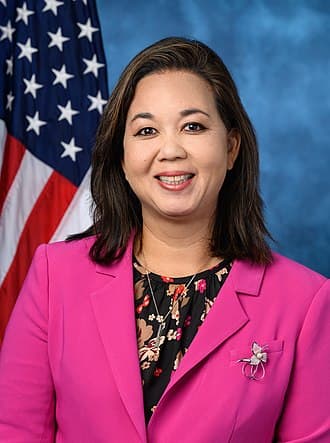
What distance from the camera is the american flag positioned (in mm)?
3445

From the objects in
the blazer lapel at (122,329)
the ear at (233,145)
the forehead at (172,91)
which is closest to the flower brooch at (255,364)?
the blazer lapel at (122,329)

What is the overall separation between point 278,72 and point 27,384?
213cm

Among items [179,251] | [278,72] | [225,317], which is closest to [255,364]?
[225,317]

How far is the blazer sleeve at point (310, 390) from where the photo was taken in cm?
201

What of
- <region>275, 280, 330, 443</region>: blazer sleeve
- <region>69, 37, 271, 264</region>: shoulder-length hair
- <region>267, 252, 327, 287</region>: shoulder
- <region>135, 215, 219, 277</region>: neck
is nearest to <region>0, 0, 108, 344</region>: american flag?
<region>69, 37, 271, 264</region>: shoulder-length hair

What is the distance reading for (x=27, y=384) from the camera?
6.61ft

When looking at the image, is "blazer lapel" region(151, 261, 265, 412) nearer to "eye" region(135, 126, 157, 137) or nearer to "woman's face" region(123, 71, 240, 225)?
"woman's face" region(123, 71, 240, 225)

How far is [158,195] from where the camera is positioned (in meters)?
2.01

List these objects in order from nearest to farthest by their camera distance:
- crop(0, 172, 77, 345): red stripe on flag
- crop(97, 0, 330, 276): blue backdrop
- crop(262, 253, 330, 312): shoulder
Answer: crop(262, 253, 330, 312): shoulder
crop(0, 172, 77, 345): red stripe on flag
crop(97, 0, 330, 276): blue backdrop

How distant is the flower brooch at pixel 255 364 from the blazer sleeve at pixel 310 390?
91 millimetres

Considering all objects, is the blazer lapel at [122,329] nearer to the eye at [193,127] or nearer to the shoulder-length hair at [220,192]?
the shoulder-length hair at [220,192]

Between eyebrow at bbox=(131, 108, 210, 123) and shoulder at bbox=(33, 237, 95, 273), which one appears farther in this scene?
shoulder at bbox=(33, 237, 95, 273)

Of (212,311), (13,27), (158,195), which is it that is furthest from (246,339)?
(13,27)

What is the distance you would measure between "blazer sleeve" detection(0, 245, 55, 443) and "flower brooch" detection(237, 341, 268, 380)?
435 mm
